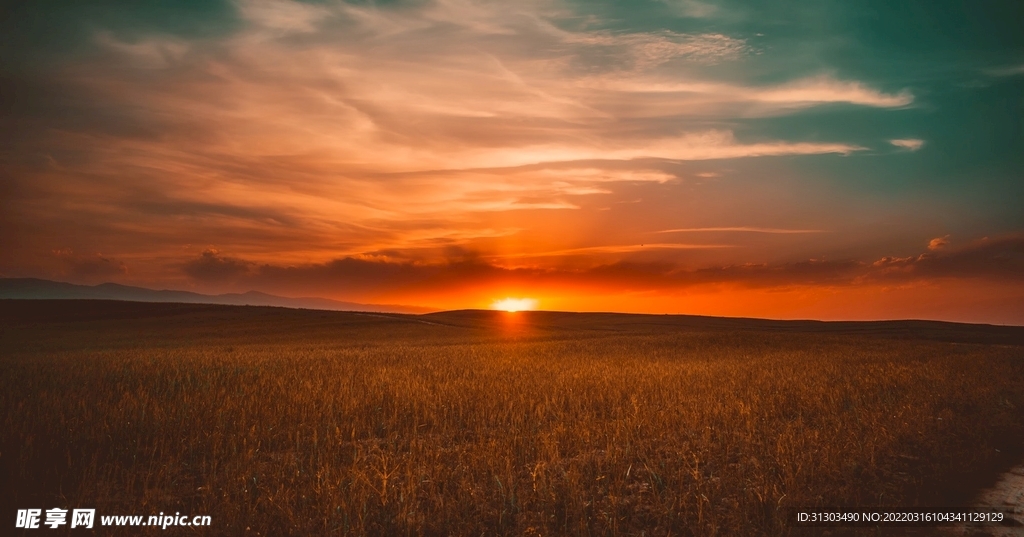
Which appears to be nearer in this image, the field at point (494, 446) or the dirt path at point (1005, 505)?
the dirt path at point (1005, 505)

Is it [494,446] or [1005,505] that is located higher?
[494,446]

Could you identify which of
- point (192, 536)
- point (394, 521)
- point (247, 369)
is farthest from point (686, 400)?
point (247, 369)

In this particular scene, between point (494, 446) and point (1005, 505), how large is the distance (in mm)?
7225

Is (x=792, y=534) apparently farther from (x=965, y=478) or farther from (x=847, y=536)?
(x=965, y=478)

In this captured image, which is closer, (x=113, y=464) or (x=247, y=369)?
(x=113, y=464)

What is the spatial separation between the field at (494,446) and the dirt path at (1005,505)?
253 millimetres

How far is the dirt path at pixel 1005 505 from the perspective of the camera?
651cm

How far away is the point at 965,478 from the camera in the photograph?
27.5 ft

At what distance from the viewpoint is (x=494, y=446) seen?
9.13 meters

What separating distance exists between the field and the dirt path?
0.83 ft

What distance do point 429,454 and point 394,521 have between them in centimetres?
264

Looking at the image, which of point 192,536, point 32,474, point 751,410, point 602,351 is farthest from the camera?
point 602,351

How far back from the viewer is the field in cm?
673

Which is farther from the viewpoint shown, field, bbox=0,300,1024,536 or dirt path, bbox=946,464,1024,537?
field, bbox=0,300,1024,536
